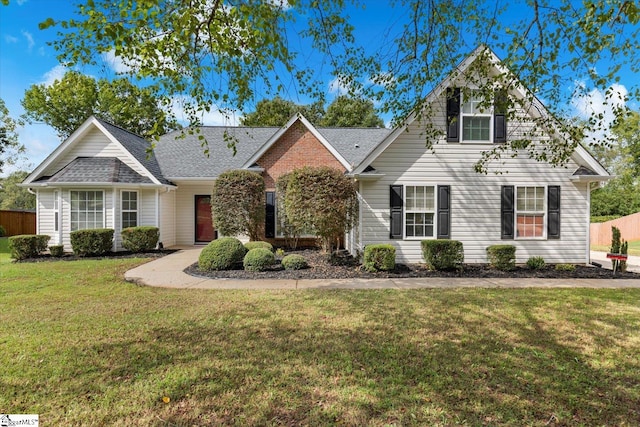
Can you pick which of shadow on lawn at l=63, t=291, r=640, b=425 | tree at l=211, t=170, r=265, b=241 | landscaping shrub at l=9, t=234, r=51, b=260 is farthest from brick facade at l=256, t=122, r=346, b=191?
shadow on lawn at l=63, t=291, r=640, b=425

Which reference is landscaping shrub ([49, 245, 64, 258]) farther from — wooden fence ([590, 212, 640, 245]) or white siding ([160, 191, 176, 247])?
wooden fence ([590, 212, 640, 245])

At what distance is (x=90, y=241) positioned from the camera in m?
11.4

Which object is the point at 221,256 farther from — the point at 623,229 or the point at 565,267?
the point at 623,229

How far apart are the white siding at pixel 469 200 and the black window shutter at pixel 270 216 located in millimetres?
4981

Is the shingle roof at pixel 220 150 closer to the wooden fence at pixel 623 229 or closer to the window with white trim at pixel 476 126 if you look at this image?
the window with white trim at pixel 476 126

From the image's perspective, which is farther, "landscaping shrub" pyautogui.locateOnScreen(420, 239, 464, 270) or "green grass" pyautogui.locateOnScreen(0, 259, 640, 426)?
"landscaping shrub" pyautogui.locateOnScreen(420, 239, 464, 270)

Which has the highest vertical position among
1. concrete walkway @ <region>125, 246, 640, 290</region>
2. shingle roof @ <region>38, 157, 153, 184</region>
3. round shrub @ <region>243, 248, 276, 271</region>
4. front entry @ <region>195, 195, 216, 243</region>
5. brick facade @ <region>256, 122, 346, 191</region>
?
brick facade @ <region>256, 122, 346, 191</region>

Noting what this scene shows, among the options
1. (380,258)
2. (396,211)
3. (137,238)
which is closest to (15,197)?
(137,238)

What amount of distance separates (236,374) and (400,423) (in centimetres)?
171

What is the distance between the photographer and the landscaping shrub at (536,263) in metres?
9.36

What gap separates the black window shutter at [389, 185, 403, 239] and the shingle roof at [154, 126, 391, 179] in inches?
171

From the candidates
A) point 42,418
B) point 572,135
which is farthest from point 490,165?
point 42,418

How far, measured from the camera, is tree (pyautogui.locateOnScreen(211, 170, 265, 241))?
11.9m

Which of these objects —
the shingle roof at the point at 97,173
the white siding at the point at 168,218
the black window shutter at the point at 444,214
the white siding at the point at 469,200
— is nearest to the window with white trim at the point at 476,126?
the white siding at the point at 469,200
